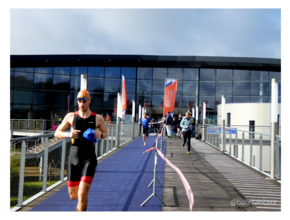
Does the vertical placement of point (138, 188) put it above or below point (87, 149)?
below

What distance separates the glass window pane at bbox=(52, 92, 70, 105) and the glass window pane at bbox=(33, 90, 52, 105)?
22.4 inches

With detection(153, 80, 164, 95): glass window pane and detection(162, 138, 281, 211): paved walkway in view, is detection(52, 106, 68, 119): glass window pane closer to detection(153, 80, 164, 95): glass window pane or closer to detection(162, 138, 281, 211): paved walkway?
detection(153, 80, 164, 95): glass window pane

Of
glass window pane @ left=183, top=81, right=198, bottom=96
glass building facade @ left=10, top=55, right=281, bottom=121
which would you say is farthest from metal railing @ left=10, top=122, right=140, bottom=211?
glass window pane @ left=183, top=81, right=198, bottom=96

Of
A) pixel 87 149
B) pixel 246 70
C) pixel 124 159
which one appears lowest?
pixel 124 159

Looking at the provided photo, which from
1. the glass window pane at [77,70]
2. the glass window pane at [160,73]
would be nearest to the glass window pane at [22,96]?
the glass window pane at [77,70]

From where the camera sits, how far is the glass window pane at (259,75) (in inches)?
1160

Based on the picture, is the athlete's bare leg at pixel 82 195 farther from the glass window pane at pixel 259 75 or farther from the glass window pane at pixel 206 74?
the glass window pane at pixel 259 75

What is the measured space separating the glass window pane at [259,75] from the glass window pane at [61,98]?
854 inches

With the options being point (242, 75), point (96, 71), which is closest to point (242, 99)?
point (242, 75)

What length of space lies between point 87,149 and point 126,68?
27268 millimetres
